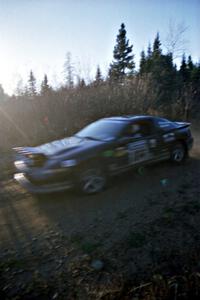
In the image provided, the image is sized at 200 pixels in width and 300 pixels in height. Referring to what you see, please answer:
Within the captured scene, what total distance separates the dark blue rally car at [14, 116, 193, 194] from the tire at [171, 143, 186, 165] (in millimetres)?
103

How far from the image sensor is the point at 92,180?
425cm

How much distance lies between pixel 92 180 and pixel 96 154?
530 millimetres

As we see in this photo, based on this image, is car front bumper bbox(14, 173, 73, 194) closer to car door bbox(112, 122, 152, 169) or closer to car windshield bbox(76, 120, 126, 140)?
car door bbox(112, 122, 152, 169)

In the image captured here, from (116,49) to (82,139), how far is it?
34.2 m

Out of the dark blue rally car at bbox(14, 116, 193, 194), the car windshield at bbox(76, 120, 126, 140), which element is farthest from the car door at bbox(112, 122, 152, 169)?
the car windshield at bbox(76, 120, 126, 140)

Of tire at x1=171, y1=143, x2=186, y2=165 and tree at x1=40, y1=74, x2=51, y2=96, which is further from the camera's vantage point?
tree at x1=40, y1=74, x2=51, y2=96

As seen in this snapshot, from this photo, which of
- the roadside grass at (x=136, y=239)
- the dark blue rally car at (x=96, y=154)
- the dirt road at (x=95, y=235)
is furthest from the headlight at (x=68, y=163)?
the roadside grass at (x=136, y=239)

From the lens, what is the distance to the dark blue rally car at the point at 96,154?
A: 3918 millimetres

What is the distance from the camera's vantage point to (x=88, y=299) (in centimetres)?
204

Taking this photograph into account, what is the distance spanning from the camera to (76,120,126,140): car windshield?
15.3ft

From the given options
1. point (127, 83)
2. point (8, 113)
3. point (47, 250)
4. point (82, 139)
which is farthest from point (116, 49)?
point (47, 250)

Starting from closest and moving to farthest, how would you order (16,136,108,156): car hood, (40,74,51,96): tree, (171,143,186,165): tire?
(16,136,108,156): car hood < (171,143,186,165): tire < (40,74,51,96): tree

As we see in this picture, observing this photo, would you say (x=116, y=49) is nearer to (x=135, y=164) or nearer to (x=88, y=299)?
(x=135, y=164)

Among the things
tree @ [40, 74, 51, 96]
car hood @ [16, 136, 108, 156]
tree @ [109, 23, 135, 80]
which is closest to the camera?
car hood @ [16, 136, 108, 156]
